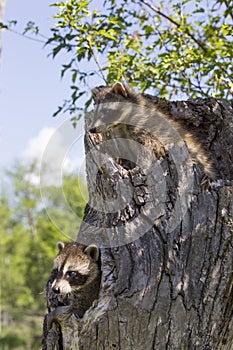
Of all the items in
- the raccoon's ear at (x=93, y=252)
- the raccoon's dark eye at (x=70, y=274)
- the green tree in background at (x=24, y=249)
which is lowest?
the green tree in background at (x=24, y=249)

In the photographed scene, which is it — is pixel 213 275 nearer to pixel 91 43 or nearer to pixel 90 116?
pixel 90 116

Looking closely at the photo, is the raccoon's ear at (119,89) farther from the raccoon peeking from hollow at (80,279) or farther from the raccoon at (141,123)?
the raccoon peeking from hollow at (80,279)

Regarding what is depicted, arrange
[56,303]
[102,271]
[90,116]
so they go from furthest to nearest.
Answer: [90,116]
[56,303]
[102,271]

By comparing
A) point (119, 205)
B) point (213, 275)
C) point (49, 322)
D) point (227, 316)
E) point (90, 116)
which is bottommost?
point (49, 322)

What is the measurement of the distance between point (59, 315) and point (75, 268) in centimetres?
63

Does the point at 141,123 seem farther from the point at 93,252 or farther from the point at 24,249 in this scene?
the point at 24,249

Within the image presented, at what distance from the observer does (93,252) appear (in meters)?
4.28

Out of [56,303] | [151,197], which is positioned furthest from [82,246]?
[151,197]

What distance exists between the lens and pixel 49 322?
3955 millimetres

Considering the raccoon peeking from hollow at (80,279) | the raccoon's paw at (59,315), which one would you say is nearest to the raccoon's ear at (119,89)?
the raccoon peeking from hollow at (80,279)

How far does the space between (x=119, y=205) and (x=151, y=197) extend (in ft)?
0.78

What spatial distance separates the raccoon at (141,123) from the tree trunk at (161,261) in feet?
0.94

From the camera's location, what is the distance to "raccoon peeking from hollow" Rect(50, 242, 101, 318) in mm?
4137

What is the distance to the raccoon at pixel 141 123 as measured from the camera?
4.66m
